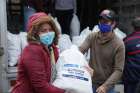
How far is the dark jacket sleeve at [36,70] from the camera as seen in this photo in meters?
3.46

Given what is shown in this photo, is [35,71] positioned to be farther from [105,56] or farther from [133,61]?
[133,61]

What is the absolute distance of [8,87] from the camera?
638 cm

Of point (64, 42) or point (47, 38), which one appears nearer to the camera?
point (47, 38)

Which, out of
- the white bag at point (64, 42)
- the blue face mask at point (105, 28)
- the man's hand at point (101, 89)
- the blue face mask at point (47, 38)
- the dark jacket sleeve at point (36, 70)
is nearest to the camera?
the dark jacket sleeve at point (36, 70)

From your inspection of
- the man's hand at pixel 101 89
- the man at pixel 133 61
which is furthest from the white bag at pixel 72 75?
the man at pixel 133 61

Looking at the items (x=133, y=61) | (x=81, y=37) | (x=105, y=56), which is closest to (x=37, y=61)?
(x=105, y=56)

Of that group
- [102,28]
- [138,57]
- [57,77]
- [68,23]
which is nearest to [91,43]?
[102,28]

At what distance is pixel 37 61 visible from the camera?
348 cm

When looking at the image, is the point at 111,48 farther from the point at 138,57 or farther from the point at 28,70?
the point at 28,70

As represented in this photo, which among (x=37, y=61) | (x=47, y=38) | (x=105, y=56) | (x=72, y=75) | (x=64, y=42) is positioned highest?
(x=47, y=38)

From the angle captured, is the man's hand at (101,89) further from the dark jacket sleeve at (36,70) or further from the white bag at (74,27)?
the white bag at (74,27)

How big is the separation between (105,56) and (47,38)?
5.05 feet

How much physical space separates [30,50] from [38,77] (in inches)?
8.5

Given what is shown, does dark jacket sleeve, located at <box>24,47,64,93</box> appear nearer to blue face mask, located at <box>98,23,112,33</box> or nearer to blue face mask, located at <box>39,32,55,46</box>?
blue face mask, located at <box>39,32,55,46</box>
